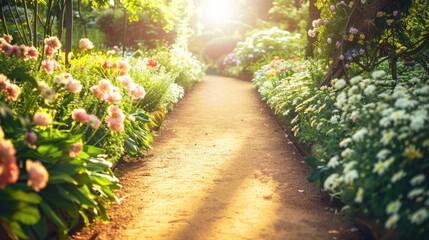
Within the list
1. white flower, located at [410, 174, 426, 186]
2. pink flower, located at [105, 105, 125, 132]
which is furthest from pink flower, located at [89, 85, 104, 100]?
white flower, located at [410, 174, 426, 186]

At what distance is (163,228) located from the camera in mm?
3814

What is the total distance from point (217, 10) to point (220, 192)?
31.3m

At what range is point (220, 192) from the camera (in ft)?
15.5

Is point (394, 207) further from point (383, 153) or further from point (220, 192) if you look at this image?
point (220, 192)

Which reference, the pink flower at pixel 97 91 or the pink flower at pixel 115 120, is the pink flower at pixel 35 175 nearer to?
the pink flower at pixel 115 120

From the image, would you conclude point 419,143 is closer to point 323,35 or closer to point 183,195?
point 183,195

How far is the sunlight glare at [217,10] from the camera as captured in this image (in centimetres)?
3391

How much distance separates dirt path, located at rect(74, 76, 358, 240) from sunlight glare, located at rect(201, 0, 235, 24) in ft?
88.7

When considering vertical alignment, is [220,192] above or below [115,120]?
below

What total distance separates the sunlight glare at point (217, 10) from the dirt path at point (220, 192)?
27.0 m

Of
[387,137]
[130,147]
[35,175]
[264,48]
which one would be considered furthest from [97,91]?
[264,48]

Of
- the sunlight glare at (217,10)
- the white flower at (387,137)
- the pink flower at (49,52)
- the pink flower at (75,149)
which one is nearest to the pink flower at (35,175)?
the pink flower at (75,149)

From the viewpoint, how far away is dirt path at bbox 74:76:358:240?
3764mm

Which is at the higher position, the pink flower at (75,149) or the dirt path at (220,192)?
the pink flower at (75,149)
